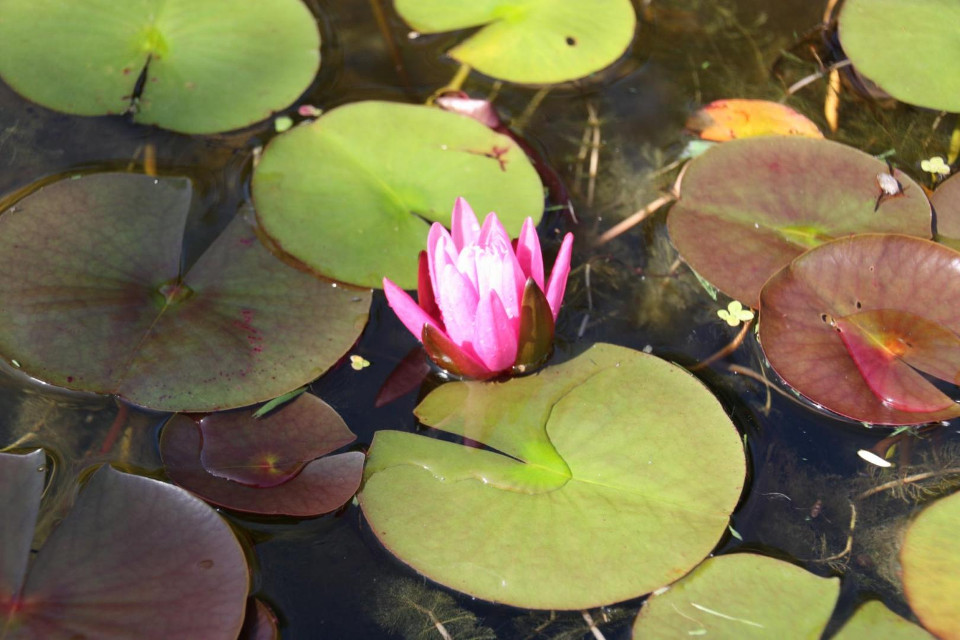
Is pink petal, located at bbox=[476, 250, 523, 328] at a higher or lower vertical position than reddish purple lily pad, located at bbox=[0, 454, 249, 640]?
higher

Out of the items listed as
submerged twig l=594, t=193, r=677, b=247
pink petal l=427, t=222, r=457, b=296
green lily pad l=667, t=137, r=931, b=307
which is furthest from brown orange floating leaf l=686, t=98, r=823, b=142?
pink petal l=427, t=222, r=457, b=296

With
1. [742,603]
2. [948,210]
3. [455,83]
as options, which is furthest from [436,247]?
[948,210]

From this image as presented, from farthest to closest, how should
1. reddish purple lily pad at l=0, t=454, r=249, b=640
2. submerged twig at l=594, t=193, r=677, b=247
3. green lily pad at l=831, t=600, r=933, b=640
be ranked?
submerged twig at l=594, t=193, r=677, b=247 < green lily pad at l=831, t=600, r=933, b=640 < reddish purple lily pad at l=0, t=454, r=249, b=640

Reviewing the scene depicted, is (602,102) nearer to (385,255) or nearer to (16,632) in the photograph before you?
(385,255)

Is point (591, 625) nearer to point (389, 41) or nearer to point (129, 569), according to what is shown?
A: point (129, 569)

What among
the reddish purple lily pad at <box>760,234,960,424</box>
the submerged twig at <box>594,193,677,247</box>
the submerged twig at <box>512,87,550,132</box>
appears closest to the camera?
the reddish purple lily pad at <box>760,234,960,424</box>

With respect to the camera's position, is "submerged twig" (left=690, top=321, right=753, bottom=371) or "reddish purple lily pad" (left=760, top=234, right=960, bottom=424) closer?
"reddish purple lily pad" (left=760, top=234, right=960, bottom=424)

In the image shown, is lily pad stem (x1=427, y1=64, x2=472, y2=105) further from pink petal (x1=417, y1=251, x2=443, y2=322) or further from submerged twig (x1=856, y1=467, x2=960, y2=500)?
submerged twig (x1=856, y1=467, x2=960, y2=500)

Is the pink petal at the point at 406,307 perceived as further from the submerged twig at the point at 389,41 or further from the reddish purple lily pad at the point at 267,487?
the submerged twig at the point at 389,41

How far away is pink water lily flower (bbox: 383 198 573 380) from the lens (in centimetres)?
221

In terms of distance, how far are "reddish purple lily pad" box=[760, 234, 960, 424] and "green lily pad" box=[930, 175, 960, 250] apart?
30cm

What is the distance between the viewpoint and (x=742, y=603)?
203 cm

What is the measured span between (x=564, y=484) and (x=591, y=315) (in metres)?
0.74

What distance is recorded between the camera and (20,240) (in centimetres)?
254
